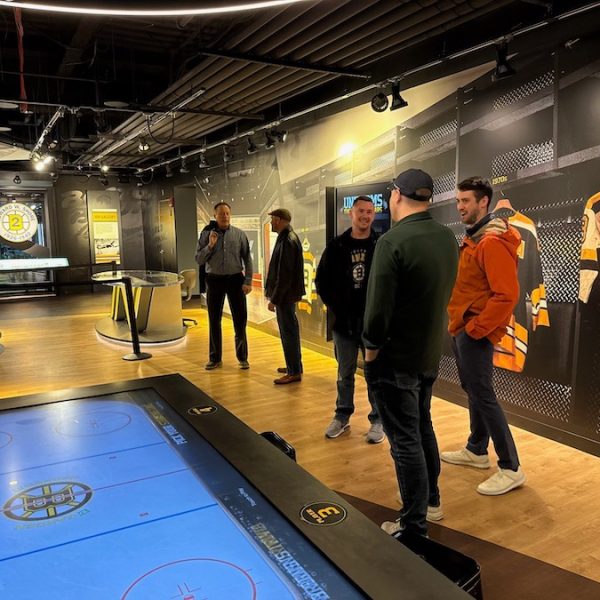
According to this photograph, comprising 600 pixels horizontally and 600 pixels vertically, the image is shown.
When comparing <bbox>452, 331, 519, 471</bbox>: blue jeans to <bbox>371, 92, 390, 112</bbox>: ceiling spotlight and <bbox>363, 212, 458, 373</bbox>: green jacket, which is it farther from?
<bbox>371, 92, 390, 112</bbox>: ceiling spotlight

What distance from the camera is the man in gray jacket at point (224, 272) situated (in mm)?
5512

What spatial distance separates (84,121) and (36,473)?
985 centimetres

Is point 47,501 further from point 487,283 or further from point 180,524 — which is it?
point 487,283

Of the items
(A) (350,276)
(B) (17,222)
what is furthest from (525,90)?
(B) (17,222)

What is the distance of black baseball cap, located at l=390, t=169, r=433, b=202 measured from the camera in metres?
2.16

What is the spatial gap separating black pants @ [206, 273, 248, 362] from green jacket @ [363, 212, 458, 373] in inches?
139

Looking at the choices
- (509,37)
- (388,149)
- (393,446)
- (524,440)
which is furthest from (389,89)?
(393,446)

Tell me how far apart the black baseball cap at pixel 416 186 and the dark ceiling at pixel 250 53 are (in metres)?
1.88

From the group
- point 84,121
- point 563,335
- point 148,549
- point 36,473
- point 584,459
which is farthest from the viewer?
point 84,121

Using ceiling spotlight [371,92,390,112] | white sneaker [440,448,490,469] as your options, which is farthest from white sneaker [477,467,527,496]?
ceiling spotlight [371,92,390,112]

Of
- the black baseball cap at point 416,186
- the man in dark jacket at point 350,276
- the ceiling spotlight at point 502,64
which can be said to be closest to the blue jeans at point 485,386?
the man in dark jacket at point 350,276

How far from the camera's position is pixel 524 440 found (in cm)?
374

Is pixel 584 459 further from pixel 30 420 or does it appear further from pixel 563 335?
pixel 30 420

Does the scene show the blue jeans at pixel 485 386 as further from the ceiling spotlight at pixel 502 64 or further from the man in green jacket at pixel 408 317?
the ceiling spotlight at pixel 502 64
